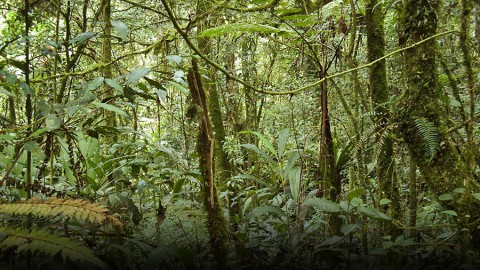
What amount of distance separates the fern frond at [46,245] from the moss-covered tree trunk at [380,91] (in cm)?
225

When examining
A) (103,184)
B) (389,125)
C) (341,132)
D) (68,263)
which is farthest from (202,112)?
(341,132)

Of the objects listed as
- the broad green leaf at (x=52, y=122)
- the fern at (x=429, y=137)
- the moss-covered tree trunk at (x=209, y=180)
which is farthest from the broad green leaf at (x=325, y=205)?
the broad green leaf at (x=52, y=122)

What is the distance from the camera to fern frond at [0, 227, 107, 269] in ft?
4.21

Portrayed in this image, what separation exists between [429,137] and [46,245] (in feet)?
6.81

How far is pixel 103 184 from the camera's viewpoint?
2607 mm

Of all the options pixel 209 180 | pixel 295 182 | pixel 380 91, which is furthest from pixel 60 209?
pixel 380 91

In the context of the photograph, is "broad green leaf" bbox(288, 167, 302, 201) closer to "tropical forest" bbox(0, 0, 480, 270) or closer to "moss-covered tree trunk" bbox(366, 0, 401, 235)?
"tropical forest" bbox(0, 0, 480, 270)

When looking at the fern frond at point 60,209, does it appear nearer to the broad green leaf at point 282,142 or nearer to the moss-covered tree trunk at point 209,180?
the moss-covered tree trunk at point 209,180

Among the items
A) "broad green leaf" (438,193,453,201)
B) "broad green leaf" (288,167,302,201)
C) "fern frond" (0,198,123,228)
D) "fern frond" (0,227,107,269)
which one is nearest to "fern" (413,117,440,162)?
"broad green leaf" (438,193,453,201)

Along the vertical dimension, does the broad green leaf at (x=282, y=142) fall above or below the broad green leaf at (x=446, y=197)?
above

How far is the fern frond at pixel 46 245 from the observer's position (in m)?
1.28

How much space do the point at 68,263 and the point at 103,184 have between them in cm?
113

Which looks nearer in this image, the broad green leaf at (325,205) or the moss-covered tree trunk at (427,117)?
the broad green leaf at (325,205)

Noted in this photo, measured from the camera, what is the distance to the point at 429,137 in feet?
7.80
